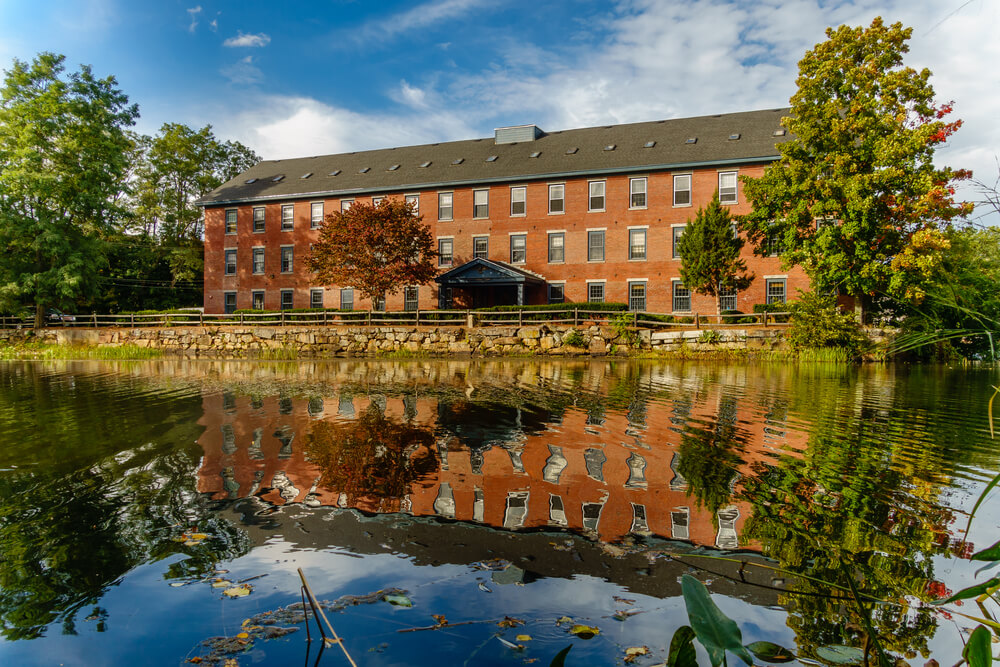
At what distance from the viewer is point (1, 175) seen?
3203 centimetres

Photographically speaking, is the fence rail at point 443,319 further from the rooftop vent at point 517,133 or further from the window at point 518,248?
the rooftop vent at point 517,133

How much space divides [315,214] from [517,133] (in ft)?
51.1

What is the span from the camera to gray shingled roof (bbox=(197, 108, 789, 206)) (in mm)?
33656

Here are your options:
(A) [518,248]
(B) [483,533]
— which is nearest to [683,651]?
(B) [483,533]

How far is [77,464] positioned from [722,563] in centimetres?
653

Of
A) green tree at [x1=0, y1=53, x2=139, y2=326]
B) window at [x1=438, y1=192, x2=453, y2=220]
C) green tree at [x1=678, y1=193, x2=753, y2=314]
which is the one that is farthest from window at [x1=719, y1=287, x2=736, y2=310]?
green tree at [x1=0, y1=53, x2=139, y2=326]

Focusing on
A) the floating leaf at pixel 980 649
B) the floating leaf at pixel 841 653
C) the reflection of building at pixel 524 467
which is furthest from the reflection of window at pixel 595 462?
the floating leaf at pixel 980 649

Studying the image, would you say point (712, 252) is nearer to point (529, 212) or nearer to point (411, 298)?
point (529, 212)

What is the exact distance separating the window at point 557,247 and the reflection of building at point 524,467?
2667 centimetres

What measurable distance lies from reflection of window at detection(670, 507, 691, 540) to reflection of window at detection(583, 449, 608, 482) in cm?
100

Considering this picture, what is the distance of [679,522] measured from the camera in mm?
4262

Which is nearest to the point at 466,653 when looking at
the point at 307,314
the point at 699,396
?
the point at 699,396

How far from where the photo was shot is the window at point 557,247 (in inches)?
1412

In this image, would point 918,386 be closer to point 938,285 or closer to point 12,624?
point 938,285
